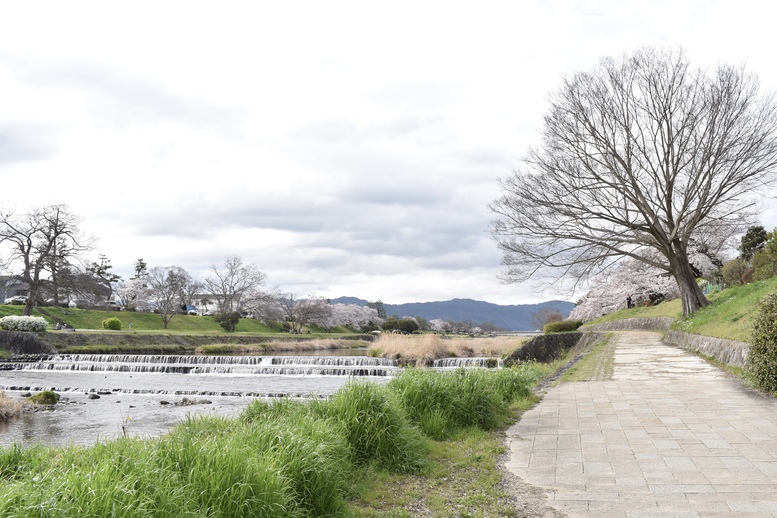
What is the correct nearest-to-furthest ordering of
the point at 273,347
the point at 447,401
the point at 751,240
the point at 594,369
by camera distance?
the point at 447,401 < the point at 594,369 < the point at 751,240 < the point at 273,347

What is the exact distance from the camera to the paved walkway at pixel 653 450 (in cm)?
427

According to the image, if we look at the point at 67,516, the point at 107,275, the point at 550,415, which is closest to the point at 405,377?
the point at 550,415

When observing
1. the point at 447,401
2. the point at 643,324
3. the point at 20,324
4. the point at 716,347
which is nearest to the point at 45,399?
the point at 447,401

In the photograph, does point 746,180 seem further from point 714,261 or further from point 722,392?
point 714,261

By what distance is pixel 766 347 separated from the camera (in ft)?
28.6

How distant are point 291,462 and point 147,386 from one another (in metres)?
17.3

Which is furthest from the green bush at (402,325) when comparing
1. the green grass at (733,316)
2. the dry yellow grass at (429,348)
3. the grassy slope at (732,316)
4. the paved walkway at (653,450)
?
the paved walkway at (653,450)

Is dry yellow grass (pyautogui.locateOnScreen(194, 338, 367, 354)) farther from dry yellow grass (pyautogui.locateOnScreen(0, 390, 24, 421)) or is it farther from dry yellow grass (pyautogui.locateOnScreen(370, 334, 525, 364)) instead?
dry yellow grass (pyautogui.locateOnScreen(0, 390, 24, 421))

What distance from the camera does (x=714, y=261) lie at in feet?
116

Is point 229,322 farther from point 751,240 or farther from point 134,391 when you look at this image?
point 751,240

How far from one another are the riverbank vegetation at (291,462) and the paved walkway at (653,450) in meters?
0.61

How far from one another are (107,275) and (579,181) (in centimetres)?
7081

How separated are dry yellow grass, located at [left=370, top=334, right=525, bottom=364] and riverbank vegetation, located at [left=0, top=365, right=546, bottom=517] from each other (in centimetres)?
1908

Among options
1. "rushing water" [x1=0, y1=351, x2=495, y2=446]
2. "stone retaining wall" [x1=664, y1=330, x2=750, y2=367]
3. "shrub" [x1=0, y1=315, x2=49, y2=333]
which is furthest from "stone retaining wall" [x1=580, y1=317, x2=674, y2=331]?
"shrub" [x1=0, y1=315, x2=49, y2=333]
